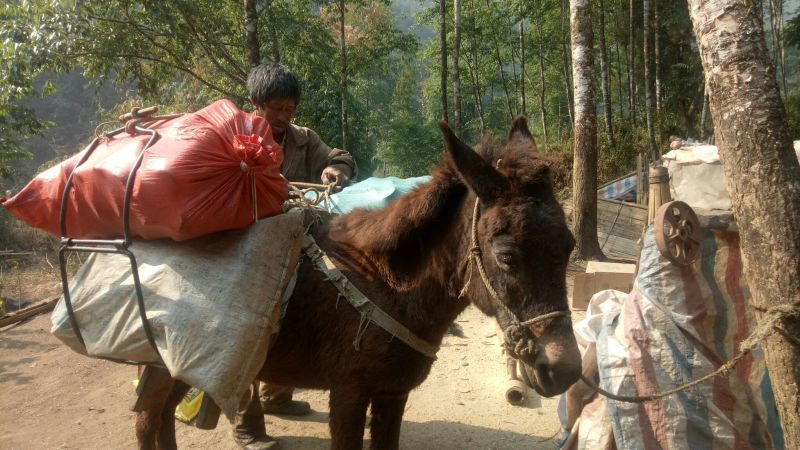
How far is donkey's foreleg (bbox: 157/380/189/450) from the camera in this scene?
3.03 metres

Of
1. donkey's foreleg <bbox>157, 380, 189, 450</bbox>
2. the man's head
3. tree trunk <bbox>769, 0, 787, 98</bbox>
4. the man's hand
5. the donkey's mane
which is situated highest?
tree trunk <bbox>769, 0, 787, 98</bbox>

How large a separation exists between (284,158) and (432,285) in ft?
6.47

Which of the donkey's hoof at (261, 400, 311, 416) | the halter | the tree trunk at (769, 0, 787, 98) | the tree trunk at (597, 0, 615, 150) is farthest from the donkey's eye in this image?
the tree trunk at (769, 0, 787, 98)

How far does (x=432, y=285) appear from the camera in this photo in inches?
97.7

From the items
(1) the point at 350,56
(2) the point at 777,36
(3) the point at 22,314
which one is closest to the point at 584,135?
(3) the point at 22,314

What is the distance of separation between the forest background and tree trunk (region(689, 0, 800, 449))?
0.89 m

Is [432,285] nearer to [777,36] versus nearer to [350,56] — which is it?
[350,56]

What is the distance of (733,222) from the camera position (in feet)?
8.07

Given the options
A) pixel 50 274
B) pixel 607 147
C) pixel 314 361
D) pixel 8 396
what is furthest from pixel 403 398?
pixel 607 147

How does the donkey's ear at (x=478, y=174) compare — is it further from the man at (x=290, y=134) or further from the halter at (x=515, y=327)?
the man at (x=290, y=134)

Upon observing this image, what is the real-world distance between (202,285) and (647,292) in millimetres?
2179

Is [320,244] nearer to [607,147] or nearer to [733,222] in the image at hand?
[733,222]

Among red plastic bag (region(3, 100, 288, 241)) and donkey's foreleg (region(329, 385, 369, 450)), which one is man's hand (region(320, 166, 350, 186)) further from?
donkey's foreleg (region(329, 385, 369, 450))

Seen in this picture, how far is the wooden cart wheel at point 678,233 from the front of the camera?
7.85 feet
